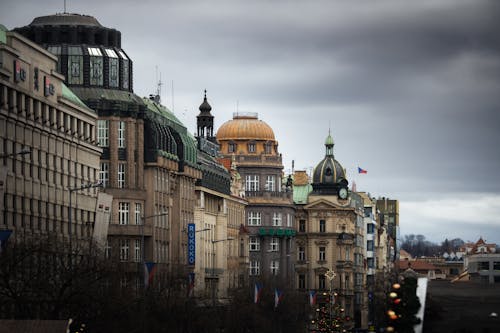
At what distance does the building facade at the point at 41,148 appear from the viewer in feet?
522

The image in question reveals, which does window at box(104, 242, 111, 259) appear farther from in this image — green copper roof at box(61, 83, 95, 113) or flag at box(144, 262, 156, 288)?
green copper roof at box(61, 83, 95, 113)

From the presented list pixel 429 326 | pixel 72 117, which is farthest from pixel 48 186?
pixel 429 326

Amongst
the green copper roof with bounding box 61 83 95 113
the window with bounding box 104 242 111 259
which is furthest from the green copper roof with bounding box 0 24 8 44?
the window with bounding box 104 242 111 259

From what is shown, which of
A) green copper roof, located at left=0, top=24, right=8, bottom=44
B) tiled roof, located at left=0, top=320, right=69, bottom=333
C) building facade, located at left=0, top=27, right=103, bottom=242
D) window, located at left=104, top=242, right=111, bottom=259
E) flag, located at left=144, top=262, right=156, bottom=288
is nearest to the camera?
tiled roof, located at left=0, top=320, right=69, bottom=333

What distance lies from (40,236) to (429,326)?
49.8 metres

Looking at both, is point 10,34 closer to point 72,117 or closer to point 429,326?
point 72,117

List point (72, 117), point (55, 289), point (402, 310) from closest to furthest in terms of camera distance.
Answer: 1. point (402, 310)
2. point (55, 289)
3. point (72, 117)

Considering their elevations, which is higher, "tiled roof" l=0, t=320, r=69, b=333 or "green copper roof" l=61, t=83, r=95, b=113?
"green copper roof" l=61, t=83, r=95, b=113

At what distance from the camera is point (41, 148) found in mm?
170500

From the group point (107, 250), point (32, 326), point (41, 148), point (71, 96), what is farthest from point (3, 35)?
point (32, 326)

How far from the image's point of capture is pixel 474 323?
11381 cm

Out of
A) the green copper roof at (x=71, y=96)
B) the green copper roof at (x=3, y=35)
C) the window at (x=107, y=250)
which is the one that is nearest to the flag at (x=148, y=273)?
the window at (x=107, y=250)

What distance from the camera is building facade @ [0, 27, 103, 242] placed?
159m

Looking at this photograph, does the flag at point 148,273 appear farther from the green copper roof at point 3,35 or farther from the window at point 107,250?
the green copper roof at point 3,35
